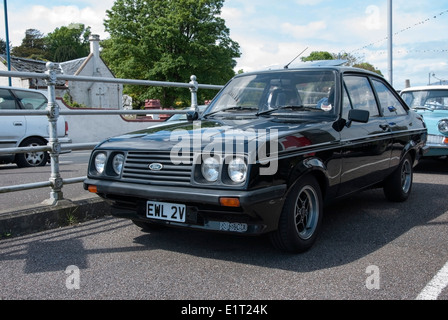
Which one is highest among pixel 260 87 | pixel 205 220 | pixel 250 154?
pixel 260 87

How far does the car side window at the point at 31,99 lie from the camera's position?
9.75m

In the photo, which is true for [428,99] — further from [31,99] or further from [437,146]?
[31,99]

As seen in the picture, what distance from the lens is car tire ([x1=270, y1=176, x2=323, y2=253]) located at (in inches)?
140

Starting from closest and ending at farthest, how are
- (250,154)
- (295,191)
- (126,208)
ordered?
(250,154) → (295,191) → (126,208)

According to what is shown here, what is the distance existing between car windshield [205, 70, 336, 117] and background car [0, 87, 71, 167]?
5694 millimetres

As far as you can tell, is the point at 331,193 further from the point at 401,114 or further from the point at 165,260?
the point at 401,114

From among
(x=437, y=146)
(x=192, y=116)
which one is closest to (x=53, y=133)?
(x=192, y=116)

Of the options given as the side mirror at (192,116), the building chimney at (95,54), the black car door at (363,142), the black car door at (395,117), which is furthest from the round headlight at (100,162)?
the building chimney at (95,54)

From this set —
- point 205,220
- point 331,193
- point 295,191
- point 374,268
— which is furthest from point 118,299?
point 331,193

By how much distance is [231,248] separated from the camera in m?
3.92

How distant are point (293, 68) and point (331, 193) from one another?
1471mm

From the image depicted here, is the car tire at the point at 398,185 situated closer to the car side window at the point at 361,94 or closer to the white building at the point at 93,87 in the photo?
the car side window at the point at 361,94

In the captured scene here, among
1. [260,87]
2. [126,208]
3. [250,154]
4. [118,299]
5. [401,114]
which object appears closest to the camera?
[118,299]

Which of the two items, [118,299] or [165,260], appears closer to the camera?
[118,299]
